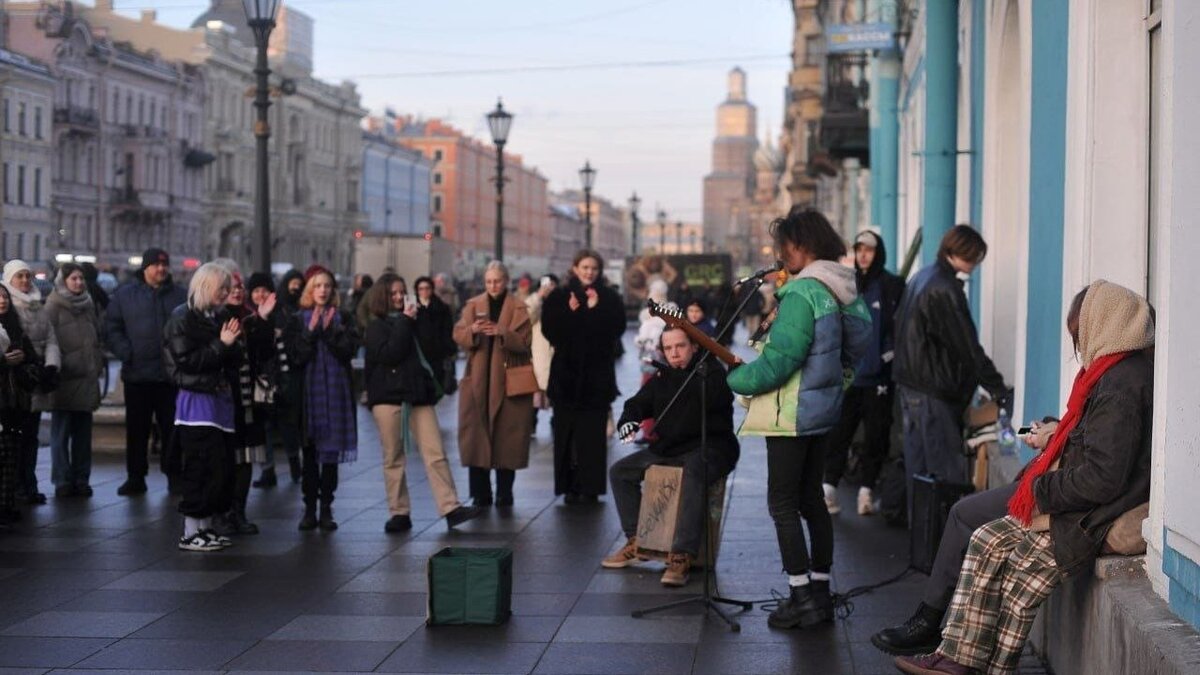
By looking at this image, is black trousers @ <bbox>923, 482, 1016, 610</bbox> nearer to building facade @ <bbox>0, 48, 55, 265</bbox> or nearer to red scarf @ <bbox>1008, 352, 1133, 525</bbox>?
red scarf @ <bbox>1008, 352, 1133, 525</bbox>

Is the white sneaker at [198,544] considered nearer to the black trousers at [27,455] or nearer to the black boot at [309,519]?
the black boot at [309,519]

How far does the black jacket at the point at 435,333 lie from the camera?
40.3ft

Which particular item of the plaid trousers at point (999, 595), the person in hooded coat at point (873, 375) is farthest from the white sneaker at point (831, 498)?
the plaid trousers at point (999, 595)

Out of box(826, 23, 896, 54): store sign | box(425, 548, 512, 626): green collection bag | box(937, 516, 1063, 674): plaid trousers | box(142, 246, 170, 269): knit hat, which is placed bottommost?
box(425, 548, 512, 626): green collection bag

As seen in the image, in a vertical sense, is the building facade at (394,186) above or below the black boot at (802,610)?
above

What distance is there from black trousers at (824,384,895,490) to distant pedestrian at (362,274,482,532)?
2.60 meters

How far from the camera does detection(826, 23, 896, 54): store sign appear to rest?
21500 millimetres

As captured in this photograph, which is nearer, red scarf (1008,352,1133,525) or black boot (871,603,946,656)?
red scarf (1008,352,1133,525)

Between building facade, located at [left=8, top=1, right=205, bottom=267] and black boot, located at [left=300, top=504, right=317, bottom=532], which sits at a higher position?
building facade, located at [left=8, top=1, right=205, bottom=267]

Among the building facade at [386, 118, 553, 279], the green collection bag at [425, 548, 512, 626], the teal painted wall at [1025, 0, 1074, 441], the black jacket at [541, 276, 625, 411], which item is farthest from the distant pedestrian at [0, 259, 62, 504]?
the building facade at [386, 118, 553, 279]

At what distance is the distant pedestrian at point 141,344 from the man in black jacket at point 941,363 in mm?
5924

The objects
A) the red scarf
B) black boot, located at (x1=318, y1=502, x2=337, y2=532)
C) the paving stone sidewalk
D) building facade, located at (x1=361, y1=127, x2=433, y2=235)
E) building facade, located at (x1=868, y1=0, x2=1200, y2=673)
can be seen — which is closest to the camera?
building facade, located at (x1=868, y1=0, x2=1200, y2=673)

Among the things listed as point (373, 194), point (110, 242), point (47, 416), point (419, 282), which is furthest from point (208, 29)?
point (419, 282)

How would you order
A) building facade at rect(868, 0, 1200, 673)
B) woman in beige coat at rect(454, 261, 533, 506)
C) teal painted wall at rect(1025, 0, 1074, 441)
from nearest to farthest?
building facade at rect(868, 0, 1200, 673), teal painted wall at rect(1025, 0, 1074, 441), woman in beige coat at rect(454, 261, 533, 506)
